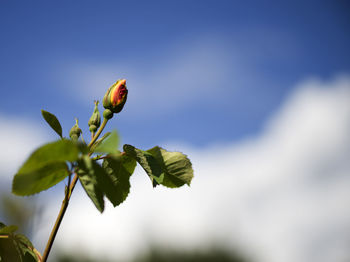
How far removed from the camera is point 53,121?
749 millimetres

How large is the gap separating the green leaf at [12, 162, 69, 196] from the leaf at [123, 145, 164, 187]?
183 mm

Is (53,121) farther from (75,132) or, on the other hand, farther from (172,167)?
(172,167)

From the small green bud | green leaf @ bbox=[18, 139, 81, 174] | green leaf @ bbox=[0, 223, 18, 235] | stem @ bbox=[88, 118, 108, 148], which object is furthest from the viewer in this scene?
the small green bud

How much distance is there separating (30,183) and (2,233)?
22 centimetres

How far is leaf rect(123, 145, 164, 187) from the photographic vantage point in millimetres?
766

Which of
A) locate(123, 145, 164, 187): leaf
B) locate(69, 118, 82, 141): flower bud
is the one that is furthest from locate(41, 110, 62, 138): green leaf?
locate(123, 145, 164, 187): leaf

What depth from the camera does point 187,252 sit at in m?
16.3

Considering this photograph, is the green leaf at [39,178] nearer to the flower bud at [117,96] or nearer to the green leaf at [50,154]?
the green leaf at [50,154]

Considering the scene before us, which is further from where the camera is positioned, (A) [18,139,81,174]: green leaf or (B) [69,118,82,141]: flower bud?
(B) [69,118,82,141]: flower bud

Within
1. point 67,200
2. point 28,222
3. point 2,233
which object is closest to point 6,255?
point 2,233

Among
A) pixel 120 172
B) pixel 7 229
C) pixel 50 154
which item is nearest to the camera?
pixel 50 154

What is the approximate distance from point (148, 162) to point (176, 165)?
10 centimetres

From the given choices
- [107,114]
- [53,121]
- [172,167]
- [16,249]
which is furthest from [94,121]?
[16,249]

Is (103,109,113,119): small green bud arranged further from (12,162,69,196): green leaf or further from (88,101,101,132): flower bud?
(12,162,69,196): green leaf
